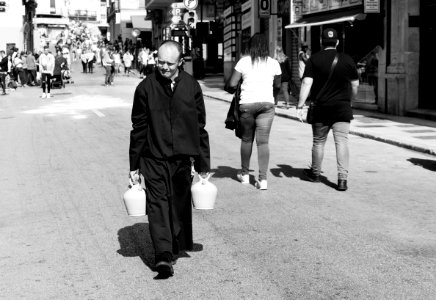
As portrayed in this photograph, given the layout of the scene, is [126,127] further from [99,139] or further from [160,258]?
[160,258]

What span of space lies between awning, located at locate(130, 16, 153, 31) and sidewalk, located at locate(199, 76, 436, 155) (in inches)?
1985

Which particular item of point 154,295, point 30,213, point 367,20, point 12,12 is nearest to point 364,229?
point 154,295

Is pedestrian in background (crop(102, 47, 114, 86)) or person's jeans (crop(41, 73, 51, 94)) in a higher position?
pedestrian in background (crop(102, 47, 114, 86))

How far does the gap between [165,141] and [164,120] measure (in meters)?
0.15

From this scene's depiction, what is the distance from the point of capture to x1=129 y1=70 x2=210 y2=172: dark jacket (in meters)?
5.12

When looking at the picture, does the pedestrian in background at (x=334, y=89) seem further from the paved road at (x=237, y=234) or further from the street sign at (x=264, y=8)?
the street sign at (x=264, y=8)

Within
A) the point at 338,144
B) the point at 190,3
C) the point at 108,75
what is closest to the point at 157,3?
the point at 108,75

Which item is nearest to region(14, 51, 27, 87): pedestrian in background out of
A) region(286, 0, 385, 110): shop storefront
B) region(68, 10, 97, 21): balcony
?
region(286, 0, 385, 110): shop storefront

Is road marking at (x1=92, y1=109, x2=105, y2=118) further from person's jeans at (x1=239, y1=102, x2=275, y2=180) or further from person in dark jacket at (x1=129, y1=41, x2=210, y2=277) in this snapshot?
person in dark jacket at (x1=129, y1=41, x2=210, y2=277)

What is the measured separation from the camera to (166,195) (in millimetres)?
5168

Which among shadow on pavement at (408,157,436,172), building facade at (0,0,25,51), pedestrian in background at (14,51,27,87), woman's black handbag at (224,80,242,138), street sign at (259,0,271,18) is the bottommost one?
shadow on pavement at (408,157,436,172)

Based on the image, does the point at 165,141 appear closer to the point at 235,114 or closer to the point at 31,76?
the point at 235,114

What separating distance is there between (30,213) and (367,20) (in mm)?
14356

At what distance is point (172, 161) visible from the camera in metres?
5.19
